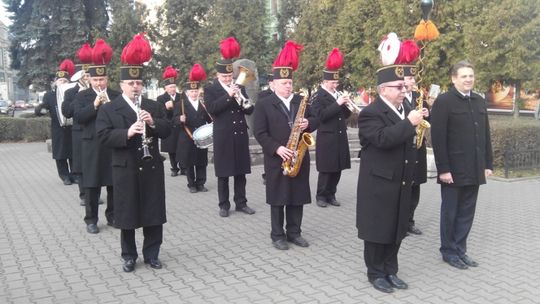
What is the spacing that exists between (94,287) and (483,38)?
1202 centimetres

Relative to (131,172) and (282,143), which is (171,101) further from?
(131,172)

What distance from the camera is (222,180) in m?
8.15

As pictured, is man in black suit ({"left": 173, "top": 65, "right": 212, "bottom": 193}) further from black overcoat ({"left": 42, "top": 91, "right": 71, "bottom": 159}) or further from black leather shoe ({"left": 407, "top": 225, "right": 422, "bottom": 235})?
black leather shoe ({"left": 407, "top": 225, "right": 422, "bottom": 235})

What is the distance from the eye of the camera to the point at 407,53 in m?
5.55

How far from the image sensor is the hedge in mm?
22047

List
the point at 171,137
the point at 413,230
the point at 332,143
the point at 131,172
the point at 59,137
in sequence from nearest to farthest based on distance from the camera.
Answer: the point at 131,172 → the point at 413,230 → the point at 332,143 → the point at 59,137 → the point at 171,137

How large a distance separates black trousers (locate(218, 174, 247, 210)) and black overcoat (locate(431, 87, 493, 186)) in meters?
3.48

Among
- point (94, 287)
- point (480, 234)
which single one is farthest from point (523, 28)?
point (94, 287)

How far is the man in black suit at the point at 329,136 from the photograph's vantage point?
8.43 meters

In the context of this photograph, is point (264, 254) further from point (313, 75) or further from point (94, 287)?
point (313, 75)

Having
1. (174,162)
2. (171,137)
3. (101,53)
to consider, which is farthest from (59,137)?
(101,53)

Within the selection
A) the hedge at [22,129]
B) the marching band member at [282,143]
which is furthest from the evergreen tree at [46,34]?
the marching band member at [282,143]

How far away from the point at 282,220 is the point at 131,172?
2.04m

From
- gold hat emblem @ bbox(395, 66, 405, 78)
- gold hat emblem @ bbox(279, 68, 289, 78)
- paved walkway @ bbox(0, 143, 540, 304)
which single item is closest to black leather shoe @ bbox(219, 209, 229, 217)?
paved walkway @ bbox(0, 143, 540, 304)
